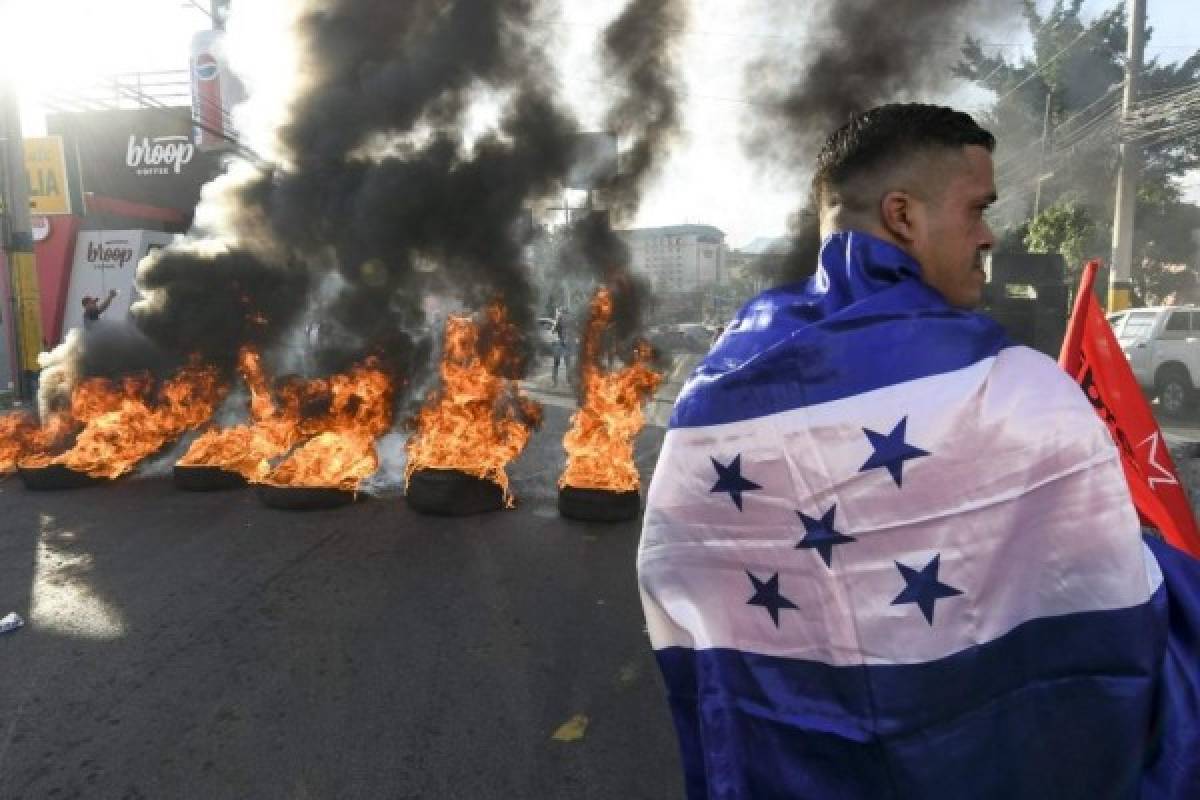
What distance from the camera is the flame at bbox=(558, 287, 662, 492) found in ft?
23.0

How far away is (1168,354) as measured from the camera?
13.5 m

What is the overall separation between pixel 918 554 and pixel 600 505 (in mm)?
5504

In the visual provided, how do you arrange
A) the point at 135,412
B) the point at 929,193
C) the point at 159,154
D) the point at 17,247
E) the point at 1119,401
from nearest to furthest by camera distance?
the point at 929,193
the point at 1119,401
the point at 135,412
the point at 17,247
the point at 159,154

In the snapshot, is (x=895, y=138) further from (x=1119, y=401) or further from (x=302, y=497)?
(x=302, y=497)

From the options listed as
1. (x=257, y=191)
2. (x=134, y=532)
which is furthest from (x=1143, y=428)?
(x=257, y=191)

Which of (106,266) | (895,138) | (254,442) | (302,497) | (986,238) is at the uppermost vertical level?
(106,266)

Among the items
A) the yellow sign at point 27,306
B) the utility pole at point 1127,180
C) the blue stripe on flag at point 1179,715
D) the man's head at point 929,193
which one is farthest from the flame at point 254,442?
the utility pole at point 1127,180

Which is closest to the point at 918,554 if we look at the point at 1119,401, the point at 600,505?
the point at 1119,401

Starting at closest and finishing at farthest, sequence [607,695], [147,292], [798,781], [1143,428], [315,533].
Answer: [798,781], [1143,428], [607,695], [315,533], [147,292]

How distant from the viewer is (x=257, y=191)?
32.6ft

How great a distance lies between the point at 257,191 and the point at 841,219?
10.1 metres

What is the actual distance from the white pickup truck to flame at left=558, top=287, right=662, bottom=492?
33.7ft

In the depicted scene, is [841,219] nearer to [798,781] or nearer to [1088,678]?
[1088,678]

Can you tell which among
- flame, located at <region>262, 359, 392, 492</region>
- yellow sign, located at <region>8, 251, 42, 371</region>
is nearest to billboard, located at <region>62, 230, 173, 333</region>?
yellow sign, located at <region>8, 251, 42, 371</region>
